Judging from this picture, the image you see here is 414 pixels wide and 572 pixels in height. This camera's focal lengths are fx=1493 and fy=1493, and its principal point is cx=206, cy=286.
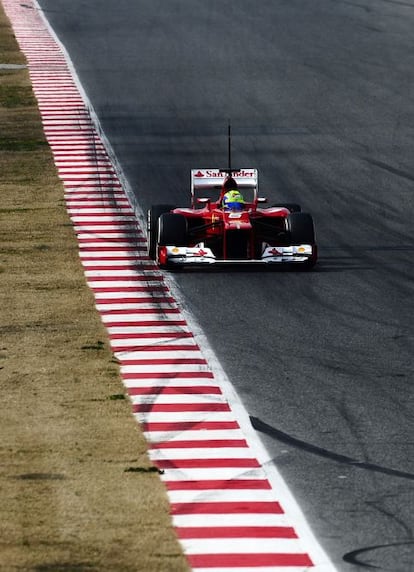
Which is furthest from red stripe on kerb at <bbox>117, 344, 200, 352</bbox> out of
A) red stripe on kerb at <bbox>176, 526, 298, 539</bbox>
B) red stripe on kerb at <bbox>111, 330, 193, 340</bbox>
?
red stripe on kerb at <bbox>176, 526, 298, 539</bbox>

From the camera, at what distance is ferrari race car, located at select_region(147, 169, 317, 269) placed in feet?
76.6

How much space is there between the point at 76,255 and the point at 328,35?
1029 inches

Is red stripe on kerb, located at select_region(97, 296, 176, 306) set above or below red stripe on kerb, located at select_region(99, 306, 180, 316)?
below

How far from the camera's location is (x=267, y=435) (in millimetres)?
15688

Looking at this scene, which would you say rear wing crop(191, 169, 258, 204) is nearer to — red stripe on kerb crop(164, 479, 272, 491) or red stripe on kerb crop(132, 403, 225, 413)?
red stripe on kerb crop(132, 403, 225, 413)

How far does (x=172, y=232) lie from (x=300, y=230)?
79.8 inches

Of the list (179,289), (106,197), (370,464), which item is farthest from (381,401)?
(106,197)

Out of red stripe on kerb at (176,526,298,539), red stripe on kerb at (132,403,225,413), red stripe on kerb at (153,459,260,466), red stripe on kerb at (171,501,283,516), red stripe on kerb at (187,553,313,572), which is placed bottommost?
red stripe on kerb at (132,403,225,413)

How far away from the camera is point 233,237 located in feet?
77.0

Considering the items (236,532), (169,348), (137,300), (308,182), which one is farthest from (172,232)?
(236,532)

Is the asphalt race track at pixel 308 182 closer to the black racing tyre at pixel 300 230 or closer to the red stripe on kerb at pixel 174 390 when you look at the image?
the red stripe on kerb at pixel 174 390

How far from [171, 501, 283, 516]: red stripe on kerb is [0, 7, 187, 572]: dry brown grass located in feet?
0.52

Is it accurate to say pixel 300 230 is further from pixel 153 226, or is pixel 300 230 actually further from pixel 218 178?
pixel 153 226

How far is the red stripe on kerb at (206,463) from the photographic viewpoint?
1466 centimetres
